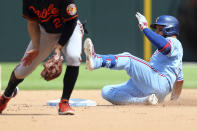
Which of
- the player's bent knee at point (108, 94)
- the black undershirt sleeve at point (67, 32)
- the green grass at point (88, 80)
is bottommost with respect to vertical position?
the green grass at point (88, 80)

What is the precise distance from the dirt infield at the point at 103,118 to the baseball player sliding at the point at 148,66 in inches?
8.5

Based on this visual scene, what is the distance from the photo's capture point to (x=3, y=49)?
1230 centimetres

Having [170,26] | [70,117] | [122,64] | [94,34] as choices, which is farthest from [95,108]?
[94,34]

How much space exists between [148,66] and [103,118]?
1.32m

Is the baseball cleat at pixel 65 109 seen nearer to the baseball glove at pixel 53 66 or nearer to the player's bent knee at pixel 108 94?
the baseball glove at pixel 53 66

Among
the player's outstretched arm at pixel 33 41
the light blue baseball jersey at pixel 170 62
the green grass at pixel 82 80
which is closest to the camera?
the player's outstretched arm at pixel 33 41

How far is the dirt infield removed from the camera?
3.96m

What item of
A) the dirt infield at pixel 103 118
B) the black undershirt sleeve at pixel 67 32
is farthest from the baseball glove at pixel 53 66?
the dirt infield at pixel 103 118

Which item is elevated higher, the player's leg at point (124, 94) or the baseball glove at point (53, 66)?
the baseball glove at point (53, 66)

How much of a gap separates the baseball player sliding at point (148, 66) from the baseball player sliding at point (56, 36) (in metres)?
0.65

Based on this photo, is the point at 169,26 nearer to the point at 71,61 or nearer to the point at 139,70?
the point at 139,70

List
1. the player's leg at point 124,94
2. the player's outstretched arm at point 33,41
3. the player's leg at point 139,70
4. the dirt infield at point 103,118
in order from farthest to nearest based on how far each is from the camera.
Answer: the player's leg at point 124,94 < the player's leg at point 139,70 < the player's outstretched arm at point 33,41 < the dirt infield at point 103,118

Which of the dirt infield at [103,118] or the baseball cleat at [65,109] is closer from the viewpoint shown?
the dirt infield at [103,118]

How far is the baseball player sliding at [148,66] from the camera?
5.43m
